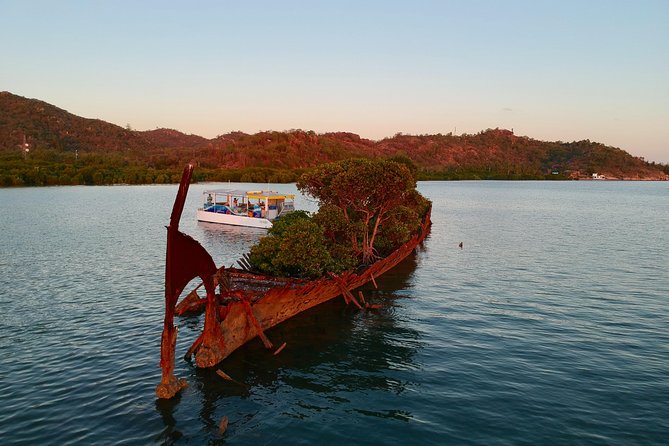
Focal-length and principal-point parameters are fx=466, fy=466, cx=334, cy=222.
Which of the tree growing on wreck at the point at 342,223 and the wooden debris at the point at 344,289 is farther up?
the tree growing on wreck at the point at 342,223

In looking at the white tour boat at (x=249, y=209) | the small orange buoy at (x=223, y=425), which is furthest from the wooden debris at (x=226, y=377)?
the white tour boat at (x=249, y=209)

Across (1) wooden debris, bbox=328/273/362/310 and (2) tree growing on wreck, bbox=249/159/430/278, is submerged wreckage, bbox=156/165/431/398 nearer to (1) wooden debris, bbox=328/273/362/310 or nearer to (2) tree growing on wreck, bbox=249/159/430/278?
(1) wooden debris, bbox=328/273/362/310

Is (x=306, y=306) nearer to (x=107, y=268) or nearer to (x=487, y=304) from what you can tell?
(x=487, y=304)

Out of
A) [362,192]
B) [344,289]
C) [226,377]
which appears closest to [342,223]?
[362,192]

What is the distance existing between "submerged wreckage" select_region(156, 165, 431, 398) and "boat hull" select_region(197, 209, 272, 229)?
126ft

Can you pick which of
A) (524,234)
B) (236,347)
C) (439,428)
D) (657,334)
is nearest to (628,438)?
(439,428)

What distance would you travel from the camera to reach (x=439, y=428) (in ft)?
55.8

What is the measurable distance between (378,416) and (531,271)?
32.1 metres

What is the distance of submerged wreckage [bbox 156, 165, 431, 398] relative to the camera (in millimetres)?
17125

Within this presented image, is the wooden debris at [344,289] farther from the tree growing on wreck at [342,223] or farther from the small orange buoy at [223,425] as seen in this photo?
the small orange buoy at [223,425]

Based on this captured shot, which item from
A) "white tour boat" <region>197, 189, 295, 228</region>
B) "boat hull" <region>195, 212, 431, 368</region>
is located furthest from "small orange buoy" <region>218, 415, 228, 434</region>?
"white tour boat" <region>197, 189, 295, 228</region>

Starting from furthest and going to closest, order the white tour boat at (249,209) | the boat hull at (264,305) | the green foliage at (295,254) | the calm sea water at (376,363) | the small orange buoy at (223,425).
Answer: the white tour boat at (249,209) → the green foliage at (295,254) → the boat hull at (264,305) → the calm sea water at (376,363) → the small orange buoy at (223,425)

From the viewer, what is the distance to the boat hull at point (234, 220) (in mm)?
72875

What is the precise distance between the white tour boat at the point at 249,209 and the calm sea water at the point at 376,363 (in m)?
26.6
